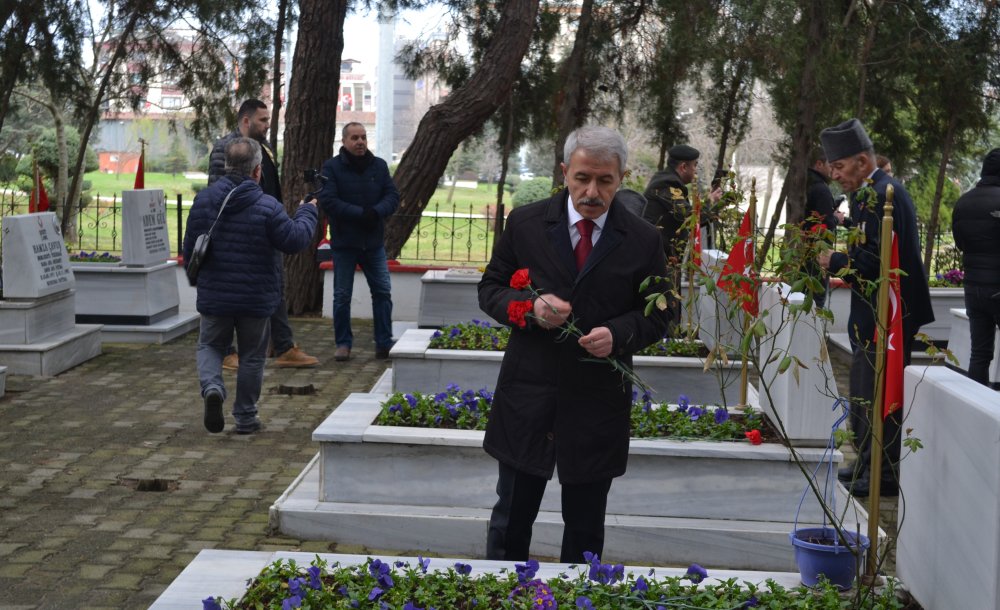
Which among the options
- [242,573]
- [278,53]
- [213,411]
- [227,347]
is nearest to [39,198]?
[278,53]

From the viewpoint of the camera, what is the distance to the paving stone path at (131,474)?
4941 mm

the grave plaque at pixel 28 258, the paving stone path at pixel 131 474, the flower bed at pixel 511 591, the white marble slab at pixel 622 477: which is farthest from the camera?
the grave plaque at pixel 28 258

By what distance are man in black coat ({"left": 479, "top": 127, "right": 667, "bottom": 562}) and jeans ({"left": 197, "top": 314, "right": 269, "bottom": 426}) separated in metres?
3.60

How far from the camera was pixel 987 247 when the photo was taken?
727cm

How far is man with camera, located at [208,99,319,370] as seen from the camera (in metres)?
7.98

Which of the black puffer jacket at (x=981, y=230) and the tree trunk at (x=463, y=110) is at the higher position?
the tree trunk at (x=463, y=110)

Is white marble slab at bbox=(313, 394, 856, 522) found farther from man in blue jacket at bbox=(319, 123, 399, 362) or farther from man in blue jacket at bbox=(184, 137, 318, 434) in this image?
man in blue jacket at bbox=(319, 123, 399, 362)

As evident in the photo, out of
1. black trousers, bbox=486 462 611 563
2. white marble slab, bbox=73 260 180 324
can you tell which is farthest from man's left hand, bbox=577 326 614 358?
white marble slab, bbox=73 260 180 324

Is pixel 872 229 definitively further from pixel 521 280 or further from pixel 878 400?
pixel 521 280

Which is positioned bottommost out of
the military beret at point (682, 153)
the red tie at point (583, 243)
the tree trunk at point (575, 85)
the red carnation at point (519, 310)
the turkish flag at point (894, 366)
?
the turkish flag at point (894, 366)

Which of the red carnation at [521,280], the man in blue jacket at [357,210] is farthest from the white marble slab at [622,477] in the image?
the man in blue jacket at [357,210]

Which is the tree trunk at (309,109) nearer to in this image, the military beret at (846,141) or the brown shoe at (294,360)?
the brown shoe at (294,360)

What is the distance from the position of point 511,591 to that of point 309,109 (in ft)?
33.4

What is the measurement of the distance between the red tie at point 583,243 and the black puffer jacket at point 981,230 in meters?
4.29
